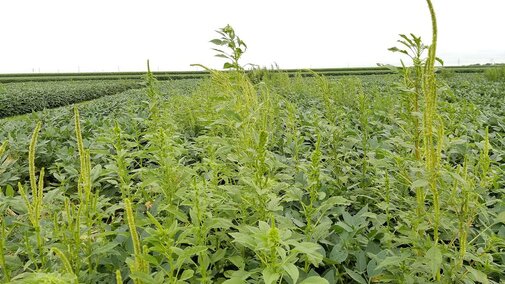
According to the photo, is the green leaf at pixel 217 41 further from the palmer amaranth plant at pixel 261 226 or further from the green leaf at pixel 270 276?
the green leaf at pixel 270 276

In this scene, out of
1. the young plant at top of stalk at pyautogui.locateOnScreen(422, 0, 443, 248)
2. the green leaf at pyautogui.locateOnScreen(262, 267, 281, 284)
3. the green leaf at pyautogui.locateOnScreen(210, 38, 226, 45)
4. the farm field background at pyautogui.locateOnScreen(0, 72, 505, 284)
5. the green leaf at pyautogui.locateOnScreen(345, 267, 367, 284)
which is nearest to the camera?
the green leaf at pyautogui.locateOnScreen(262, 267, 281, 284)

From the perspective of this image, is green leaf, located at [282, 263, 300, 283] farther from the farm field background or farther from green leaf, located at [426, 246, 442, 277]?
green leaf, located at [426, 246, 442, 277]

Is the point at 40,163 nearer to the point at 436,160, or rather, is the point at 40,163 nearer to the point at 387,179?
the point at 387,179

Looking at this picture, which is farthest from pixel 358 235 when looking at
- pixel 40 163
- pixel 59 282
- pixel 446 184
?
pixel 40 163

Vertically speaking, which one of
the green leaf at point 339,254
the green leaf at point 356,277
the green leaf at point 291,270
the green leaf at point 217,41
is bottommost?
the green leaf at point 356,277

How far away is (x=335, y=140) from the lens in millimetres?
2787

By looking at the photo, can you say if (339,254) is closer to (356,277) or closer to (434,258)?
(356,277)

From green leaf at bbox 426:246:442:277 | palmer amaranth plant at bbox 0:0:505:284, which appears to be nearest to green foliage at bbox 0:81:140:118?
palmer amaranth plant at bbox 0:0:505:284

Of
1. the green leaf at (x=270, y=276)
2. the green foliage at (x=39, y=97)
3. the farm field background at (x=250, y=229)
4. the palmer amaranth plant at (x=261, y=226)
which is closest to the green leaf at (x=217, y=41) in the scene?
the palmer amaranth plant at (x=261, y=226)

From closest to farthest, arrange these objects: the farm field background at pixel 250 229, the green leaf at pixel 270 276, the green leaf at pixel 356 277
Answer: the green leaf at pixel 270 276 < the farm field background at pixel 250 229 < the green leaf at pixel 356 277

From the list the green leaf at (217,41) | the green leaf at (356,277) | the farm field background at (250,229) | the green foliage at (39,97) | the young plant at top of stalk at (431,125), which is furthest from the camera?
the green foliage at (39,97)

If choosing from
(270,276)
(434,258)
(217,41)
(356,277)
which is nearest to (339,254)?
(356,277)

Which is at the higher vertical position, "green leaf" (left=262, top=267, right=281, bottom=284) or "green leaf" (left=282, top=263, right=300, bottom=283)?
"green leaf" (left=282, top=263, right=300, bottom=283)

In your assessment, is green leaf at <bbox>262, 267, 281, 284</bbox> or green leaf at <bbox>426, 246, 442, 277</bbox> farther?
green leaf at <bbox>426, 246, 442, 277</bbox>
